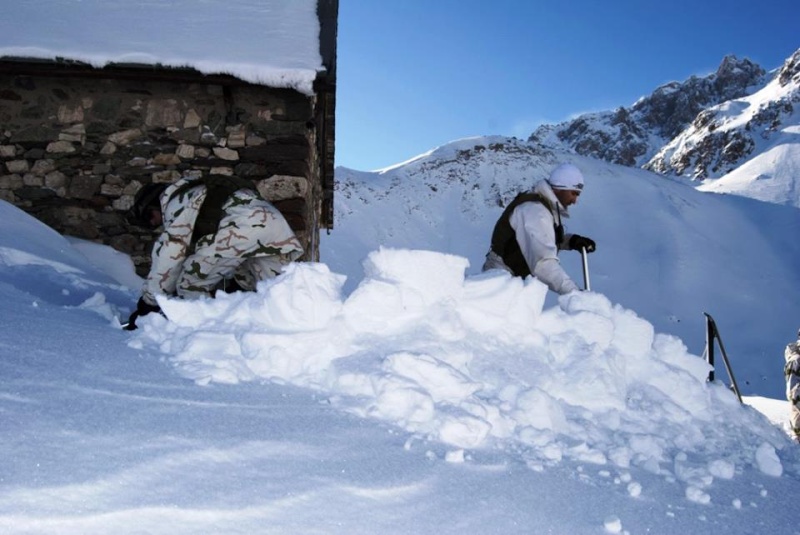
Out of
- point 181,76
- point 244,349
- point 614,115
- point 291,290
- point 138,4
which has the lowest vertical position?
point 244,349

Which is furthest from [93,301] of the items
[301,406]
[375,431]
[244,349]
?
[375,431]

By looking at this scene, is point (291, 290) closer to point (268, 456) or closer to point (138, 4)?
point (268, 456)

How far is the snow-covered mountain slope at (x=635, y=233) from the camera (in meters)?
19.7

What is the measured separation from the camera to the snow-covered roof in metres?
5.67

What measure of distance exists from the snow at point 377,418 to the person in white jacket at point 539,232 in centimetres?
60

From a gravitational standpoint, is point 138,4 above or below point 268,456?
above

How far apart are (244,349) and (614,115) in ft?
407

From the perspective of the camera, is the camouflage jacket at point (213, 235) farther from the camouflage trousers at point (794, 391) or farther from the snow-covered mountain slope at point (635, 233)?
the snow-covered mountain slope at point (635, 233)

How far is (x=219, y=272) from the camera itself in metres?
3.77

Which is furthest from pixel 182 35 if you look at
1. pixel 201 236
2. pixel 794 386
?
pixel 794 386

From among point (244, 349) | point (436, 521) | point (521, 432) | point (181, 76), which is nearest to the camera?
point (436, 521)

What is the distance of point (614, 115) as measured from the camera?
11631 cm

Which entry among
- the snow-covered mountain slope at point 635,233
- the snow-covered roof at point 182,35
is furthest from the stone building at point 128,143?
the snow-covered mountain slope at point 635,233

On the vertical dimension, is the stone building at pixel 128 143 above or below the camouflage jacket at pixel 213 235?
above
